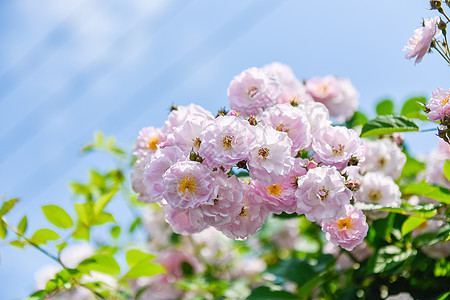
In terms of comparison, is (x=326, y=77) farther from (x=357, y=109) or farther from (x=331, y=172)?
(x=331, y=172)

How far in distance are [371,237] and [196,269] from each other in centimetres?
79

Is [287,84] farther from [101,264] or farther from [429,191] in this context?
[101,264]

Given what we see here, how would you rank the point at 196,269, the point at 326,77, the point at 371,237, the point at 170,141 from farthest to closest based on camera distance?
1. the point at 196,269
2. the point at 326,77
3. the point at 371,237
4. the point at 170,141

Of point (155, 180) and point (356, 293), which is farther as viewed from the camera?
point (356, 293)

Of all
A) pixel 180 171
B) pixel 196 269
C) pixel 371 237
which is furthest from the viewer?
pixel 196 269

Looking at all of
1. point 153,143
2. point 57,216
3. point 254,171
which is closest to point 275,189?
point 254,171

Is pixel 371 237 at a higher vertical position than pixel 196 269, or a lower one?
lower

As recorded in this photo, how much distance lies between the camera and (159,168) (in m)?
0.84

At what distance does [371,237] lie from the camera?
3.91ft

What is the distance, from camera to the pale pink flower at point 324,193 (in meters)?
0.81

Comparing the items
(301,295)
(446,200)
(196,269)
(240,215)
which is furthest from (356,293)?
(196,269)

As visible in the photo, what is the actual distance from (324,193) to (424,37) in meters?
0.32

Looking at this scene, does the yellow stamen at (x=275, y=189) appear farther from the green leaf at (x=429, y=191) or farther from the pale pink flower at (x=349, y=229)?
the green leaf at (x=429, y=191)

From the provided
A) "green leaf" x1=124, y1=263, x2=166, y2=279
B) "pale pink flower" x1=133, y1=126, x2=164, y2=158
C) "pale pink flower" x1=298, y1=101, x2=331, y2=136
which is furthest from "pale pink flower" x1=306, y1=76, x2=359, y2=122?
"green leaf" x1=124, y1=263, x2=166, y2=279
